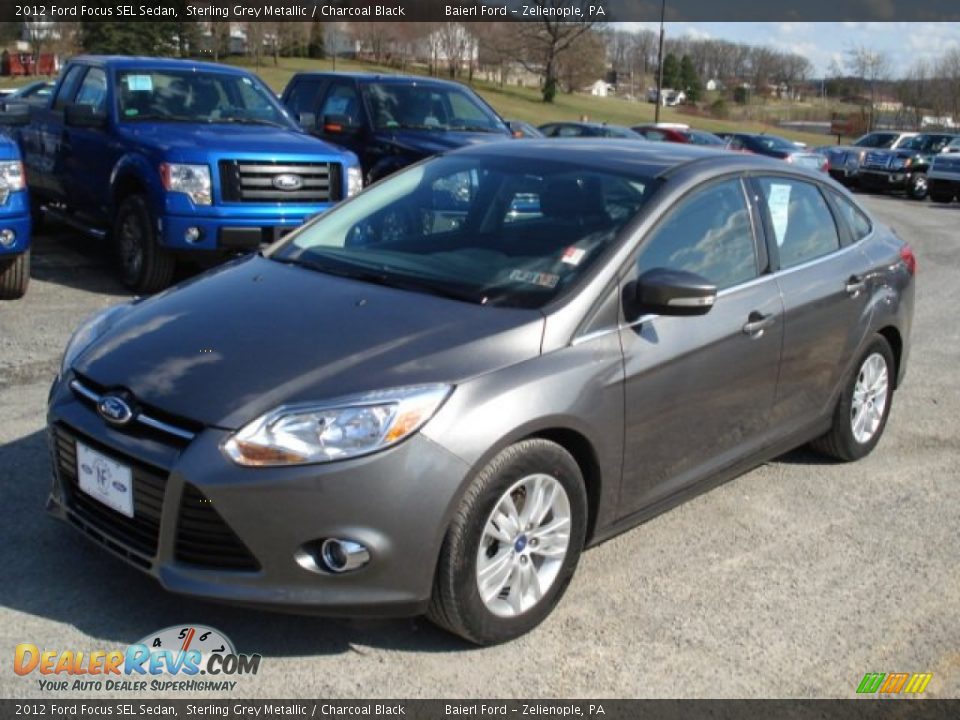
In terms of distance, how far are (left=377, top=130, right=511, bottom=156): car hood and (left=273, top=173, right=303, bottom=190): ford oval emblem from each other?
6.76ft

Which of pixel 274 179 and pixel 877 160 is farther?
pixel 877 160

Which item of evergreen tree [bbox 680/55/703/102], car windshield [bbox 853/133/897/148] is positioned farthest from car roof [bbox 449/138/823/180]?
evergreen tree [bbox 680/55/703/102]

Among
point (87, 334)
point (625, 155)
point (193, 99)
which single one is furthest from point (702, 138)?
point (87, 334)

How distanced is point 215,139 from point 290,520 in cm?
618

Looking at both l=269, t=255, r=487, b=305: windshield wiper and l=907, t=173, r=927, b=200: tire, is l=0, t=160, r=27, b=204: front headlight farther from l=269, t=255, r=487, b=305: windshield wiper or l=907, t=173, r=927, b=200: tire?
l=907, t=173, r=927, b=200: tire

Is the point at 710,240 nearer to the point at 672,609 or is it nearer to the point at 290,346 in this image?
the point at 672,609

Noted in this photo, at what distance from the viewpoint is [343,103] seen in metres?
11.7

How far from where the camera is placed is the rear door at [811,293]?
4.73 metres

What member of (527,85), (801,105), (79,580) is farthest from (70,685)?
(801,105)

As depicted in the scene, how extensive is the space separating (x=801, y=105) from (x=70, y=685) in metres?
99.3

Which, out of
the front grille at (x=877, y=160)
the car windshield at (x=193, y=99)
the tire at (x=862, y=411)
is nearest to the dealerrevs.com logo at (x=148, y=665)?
the tire at (x=862, y=411)

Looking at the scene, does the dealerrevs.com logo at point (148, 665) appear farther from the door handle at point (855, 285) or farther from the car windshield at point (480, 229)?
the door handle at point (855, 285)

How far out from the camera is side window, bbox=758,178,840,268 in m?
4.82

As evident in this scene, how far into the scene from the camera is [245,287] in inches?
162
